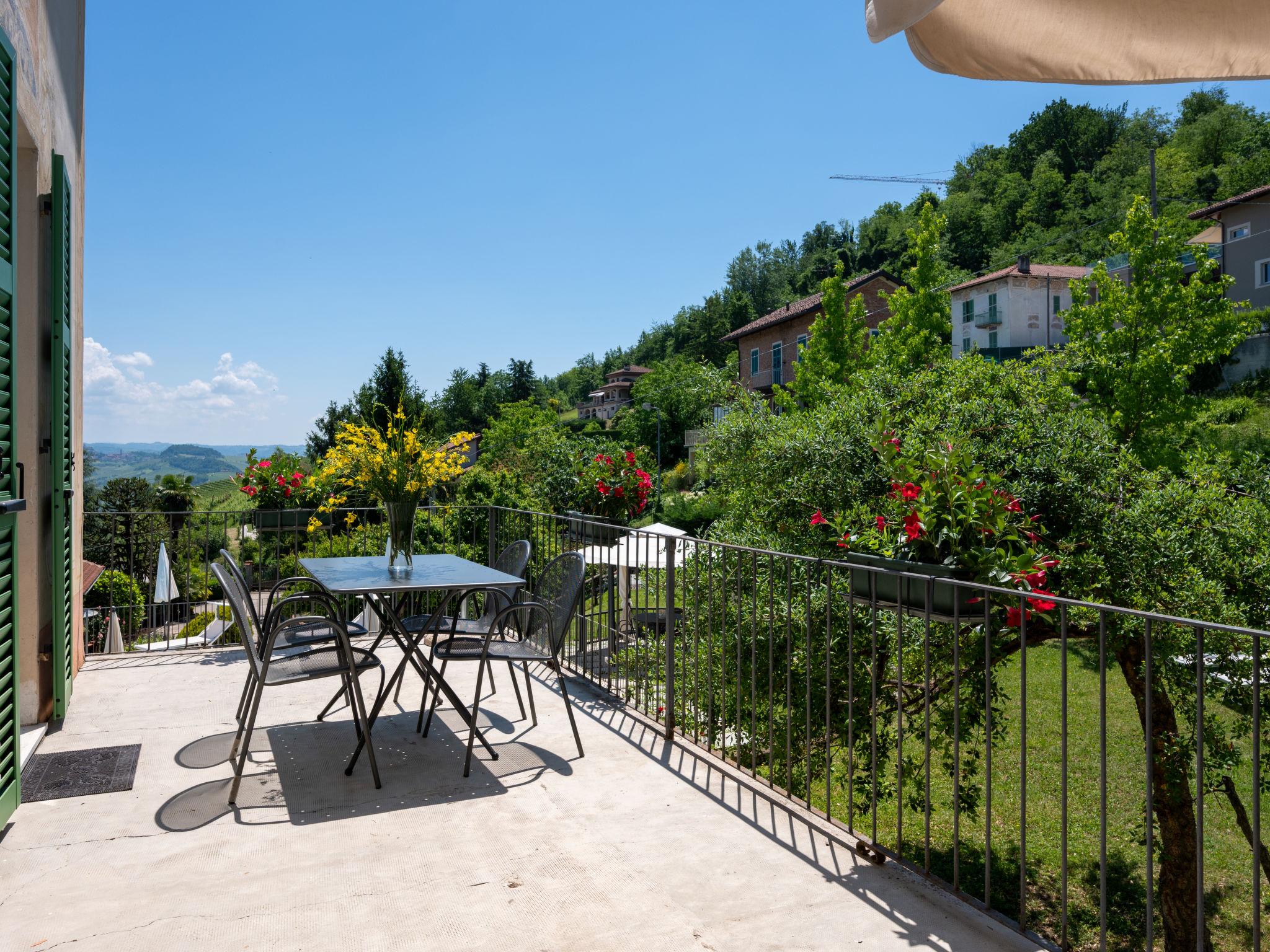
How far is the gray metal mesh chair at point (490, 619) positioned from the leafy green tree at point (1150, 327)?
506 inches

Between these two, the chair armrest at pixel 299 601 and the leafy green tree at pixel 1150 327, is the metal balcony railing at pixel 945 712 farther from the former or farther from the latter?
the leafy green tree at pixel 1150 327

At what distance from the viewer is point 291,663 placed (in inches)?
156

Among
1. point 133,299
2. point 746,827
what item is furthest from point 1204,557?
point 133,299

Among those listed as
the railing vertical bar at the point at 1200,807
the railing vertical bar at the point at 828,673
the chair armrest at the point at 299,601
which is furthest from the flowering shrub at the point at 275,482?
the railing vertical bar at the point at 1200,807

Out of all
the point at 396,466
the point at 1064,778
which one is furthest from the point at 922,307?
the point at 1064,778

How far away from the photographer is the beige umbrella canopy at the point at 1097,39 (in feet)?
7.08

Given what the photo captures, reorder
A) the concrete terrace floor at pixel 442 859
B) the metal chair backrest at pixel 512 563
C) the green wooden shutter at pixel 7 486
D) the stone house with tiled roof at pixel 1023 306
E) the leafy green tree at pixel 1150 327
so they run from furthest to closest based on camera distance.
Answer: the stone house with tiled roof at pixel 1023 306, the leafy green tree at pixel 1150 327, the metal chair backrest at pixel 512 563, the green wooden shutter at pixel 7 486, the concrete terrace floor at pixel 442 859

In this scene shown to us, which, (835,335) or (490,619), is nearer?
(490,619)

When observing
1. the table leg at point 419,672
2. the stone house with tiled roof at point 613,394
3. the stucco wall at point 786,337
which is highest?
the stone house with tiled roof at point 613,394

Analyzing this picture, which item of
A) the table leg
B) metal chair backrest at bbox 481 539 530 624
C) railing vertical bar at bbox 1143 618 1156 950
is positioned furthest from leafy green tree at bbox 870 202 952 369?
railing vertical bar at bbox 1143 618 1156 950

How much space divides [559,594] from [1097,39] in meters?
3.20

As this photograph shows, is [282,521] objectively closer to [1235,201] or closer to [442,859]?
[442,859]

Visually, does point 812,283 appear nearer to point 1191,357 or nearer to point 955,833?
point 1191,357

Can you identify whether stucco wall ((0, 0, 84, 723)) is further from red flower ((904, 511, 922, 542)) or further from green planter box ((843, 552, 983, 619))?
red flower ((904, 511, 922, 542))
